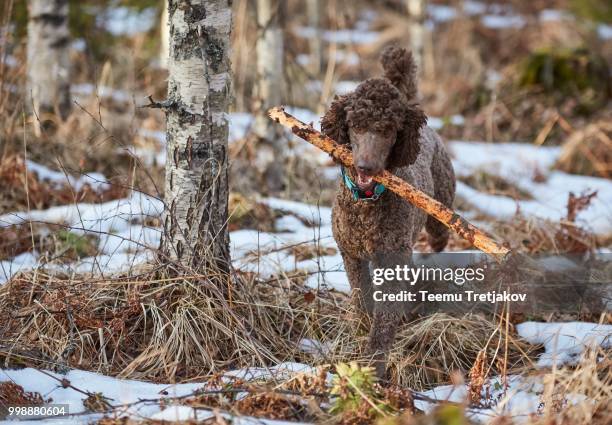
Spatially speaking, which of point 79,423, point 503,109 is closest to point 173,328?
→ point 79,423

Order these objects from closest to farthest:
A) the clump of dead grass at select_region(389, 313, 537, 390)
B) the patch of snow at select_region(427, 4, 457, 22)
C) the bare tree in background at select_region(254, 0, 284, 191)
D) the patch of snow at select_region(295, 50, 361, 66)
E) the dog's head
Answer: the dog's head, the clump of dead grass at select_region(389, 313, 537, 390), the bare tree in background at select_region(254, 0, 284, 191), the patch of snow at select_region(295, 50, 361, 66), the patch of snow at select_region(427, 4, 457, 22)

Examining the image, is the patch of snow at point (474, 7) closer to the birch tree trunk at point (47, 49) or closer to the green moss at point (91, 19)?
the green moss at point (91, 19)

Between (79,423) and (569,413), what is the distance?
183 cm

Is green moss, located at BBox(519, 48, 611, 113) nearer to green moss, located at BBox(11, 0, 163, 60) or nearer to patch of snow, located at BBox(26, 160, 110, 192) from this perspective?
green moss, located at BBox(11, 0, 163, 60)

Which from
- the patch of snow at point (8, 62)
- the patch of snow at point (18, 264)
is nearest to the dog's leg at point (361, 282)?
the patch of snow at point (18, 264)

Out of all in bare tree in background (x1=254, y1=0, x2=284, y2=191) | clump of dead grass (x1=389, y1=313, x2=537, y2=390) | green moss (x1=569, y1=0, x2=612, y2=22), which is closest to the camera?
clump of dead grass (x1=389, y1=313, x2=537, y2=390)

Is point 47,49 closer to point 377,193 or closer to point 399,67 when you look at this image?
point 399,67

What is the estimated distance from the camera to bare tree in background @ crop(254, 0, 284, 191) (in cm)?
653

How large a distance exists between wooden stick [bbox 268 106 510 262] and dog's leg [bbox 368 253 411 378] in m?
0.45

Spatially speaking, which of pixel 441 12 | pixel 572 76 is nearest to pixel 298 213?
pixel 572 76

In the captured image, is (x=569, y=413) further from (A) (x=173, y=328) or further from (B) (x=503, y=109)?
(B) (x=503, y=109)

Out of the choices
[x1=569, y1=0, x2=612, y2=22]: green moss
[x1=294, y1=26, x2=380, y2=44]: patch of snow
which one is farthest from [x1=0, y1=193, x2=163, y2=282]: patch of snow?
[x1=294, y1=26, x2=380, y2=44]: patch of snow

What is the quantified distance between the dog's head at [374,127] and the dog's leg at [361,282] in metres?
0.57

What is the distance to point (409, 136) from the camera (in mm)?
3516
